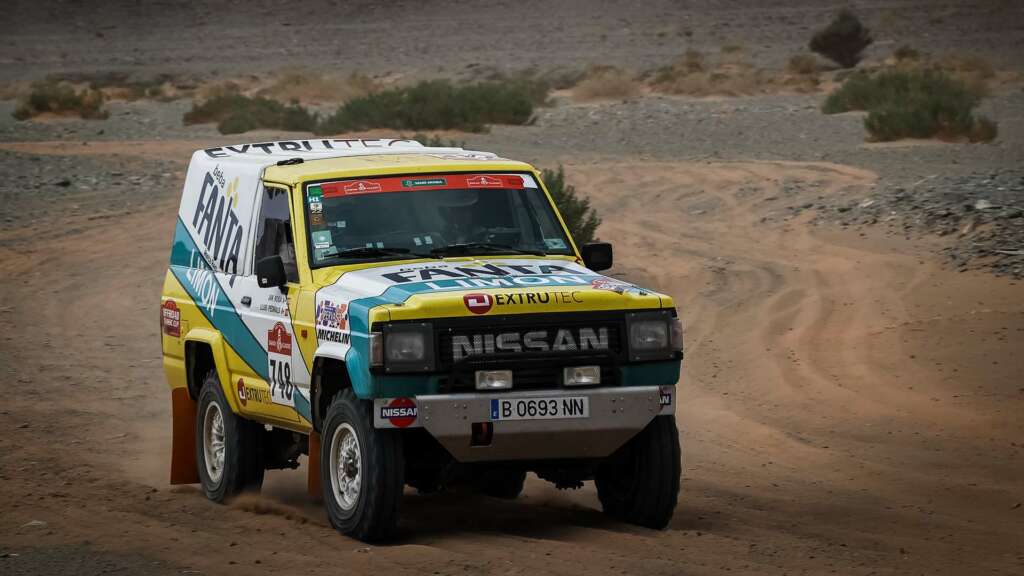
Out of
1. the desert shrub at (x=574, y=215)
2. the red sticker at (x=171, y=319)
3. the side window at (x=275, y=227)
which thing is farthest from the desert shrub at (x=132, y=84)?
the side window at (x=275, y=227)

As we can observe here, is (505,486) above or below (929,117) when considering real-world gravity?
below

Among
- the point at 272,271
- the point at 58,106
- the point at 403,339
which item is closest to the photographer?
the point at 403,339

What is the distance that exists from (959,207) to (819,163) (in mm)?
7847

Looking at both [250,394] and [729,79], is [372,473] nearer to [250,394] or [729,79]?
[250,394]

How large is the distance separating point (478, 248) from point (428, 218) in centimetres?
34

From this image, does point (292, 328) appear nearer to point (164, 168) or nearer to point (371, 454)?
point (371, 454)

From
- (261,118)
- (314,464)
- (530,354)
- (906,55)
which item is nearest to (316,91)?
(261,118)

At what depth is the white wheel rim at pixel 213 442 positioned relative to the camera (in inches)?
409

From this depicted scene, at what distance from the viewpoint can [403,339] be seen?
793cm

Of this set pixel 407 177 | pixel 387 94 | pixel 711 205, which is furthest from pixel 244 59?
pixel 407 177

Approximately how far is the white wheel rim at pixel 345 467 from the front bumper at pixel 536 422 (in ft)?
1.45

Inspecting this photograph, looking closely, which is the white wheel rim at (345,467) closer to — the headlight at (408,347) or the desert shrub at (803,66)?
the headlight at (408,347)

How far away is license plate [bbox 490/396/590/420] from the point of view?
8016 millimetres

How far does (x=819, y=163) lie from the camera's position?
2736 centimetres
